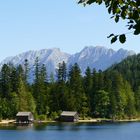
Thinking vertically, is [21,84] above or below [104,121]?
above

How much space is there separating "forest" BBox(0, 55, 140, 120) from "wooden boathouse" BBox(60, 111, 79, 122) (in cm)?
237

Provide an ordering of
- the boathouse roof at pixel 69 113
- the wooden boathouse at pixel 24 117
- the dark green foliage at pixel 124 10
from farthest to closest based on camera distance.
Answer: the boathouse roof at pixel 69 113, the wooden boathouse at pixel 24 117, the dark green foliage at pixel 124 10

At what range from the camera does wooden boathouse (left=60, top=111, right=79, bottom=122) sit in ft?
476

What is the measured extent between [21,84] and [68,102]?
654 inches

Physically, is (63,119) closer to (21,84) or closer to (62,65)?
(21,84)

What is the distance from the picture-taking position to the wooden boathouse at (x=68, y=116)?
476 feet

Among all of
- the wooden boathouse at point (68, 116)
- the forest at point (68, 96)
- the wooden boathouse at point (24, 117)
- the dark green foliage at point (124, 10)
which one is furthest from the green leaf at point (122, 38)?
the wooden boathouse at point (68, 116)

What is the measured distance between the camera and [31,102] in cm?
13788

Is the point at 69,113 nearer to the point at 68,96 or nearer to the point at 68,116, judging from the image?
the point at 68,116

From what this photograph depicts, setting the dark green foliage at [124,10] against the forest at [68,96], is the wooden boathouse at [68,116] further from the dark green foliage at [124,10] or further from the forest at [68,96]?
the dark green foliage at [124,10]

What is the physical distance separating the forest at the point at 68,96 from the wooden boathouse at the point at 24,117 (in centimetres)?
222

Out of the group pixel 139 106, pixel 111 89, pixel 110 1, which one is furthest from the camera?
pixel 139 106

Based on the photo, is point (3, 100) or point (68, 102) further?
point (68, 102)

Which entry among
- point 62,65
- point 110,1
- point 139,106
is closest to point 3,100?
point 62,65
